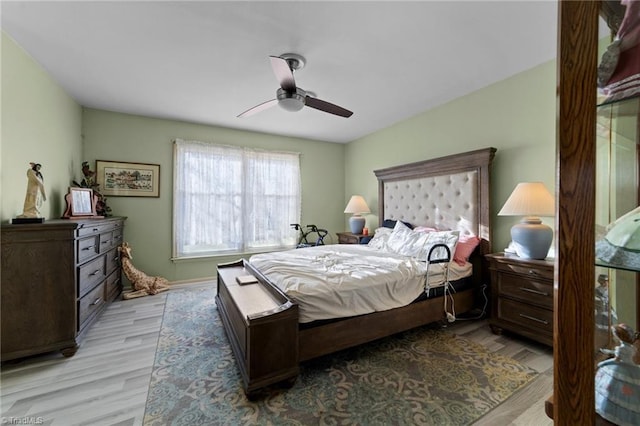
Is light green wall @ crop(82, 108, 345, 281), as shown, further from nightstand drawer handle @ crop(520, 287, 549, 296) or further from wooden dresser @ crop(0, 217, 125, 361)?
nightstand drawer handle @ crop(520, 287, 549, 296)

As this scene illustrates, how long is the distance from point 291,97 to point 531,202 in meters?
2.35

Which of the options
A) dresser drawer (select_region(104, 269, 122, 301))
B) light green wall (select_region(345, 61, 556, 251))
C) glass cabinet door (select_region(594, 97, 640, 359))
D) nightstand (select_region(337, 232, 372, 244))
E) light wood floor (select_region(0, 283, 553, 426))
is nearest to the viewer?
glass cabinet door (select_region(594, 97, 640, 359))

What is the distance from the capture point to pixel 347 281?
6.81ft

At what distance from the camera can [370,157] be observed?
4.85m

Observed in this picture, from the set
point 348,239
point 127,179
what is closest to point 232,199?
point 127,179

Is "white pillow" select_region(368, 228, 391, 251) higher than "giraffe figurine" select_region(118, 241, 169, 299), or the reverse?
"white pillow" select_region(368, 228, 391, 251)

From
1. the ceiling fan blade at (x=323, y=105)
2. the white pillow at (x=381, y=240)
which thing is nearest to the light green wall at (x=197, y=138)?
the white pillow at (x=381, y=240)

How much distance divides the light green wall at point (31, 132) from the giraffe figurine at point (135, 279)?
842 mm

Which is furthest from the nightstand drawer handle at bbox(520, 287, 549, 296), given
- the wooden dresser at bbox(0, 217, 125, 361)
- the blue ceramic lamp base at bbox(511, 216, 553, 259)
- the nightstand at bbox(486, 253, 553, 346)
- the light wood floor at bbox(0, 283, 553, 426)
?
the wooden dresser at bbox(0, 217, 125, 361)

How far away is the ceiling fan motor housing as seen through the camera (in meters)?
2.32

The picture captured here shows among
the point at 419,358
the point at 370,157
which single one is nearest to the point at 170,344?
the point at 419,358

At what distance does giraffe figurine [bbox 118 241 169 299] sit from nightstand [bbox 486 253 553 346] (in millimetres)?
4268

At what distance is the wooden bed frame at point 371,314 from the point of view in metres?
1.69

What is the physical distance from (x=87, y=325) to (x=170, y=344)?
2.76 feet
